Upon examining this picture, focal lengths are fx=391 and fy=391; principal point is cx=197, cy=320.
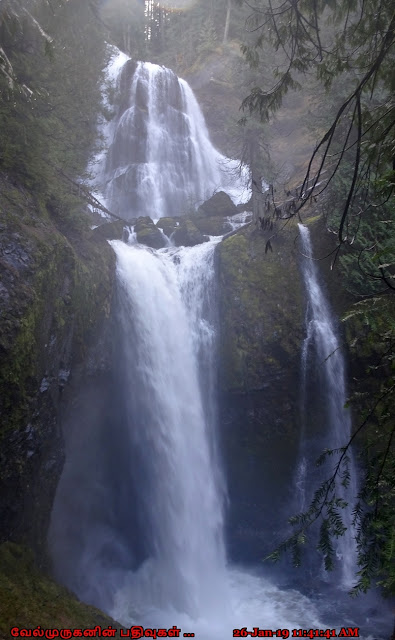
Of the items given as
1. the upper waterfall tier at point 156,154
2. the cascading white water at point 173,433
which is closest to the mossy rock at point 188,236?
the cascading white water at point 173,433

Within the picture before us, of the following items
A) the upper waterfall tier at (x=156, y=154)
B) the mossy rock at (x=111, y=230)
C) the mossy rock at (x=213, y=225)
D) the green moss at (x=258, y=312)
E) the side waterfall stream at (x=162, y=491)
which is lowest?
the side waterfall stream at (x=162, y=491)

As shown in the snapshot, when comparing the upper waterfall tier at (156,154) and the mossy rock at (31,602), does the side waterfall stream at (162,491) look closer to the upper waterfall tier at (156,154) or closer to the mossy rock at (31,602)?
the mossy rock at (31,602)

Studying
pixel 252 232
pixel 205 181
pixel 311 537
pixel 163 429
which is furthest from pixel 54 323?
pixel 205 181

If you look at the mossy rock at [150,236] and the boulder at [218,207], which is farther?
the boulder at [218,207]

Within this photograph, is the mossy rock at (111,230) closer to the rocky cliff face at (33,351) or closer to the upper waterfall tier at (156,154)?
the upper waterfall tier at (156,154)

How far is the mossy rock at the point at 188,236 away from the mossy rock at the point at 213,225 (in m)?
0.77

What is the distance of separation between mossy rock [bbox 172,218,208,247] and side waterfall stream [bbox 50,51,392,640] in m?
1.91

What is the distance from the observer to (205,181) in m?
26.1

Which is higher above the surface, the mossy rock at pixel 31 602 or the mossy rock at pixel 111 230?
the mossy rock at pixel 111 230

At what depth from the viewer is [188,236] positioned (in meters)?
17.5

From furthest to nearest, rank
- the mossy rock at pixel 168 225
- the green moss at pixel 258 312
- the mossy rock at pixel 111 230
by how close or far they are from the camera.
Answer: the mossy rock at pixel 168 225, the mossy rock at pixel 111 230, the green moss at pixel 258 312

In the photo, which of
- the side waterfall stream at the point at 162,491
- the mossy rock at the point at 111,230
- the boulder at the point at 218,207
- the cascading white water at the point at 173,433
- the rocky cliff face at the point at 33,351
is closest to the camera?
the rocky cliff face at the point at 33,351

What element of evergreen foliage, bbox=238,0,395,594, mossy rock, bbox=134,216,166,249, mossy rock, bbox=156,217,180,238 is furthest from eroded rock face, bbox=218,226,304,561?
mossy rock, bbox=156,217,180,238

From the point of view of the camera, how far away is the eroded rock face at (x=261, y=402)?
1269cm
